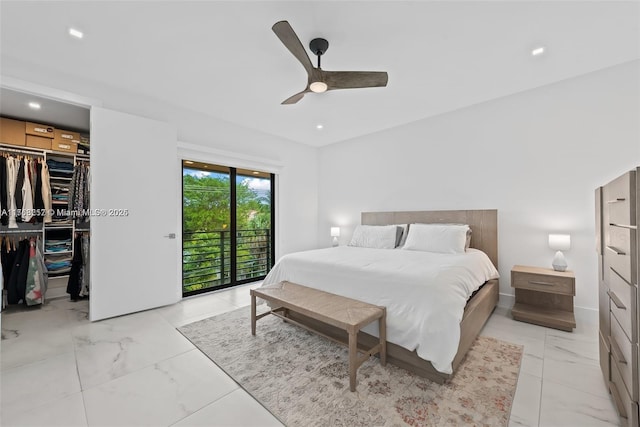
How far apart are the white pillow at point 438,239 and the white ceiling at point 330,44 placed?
1661 mm

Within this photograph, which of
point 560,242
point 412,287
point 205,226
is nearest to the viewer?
point 412,287

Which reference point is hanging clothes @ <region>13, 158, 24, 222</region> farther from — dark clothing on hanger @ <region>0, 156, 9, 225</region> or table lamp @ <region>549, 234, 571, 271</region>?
table lamp @ <region>549, 234, 571, 271</region>

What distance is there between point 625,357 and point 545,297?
1953mm

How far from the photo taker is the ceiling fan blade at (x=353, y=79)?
210 cm

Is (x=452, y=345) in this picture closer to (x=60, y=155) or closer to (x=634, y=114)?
(x=634, y=114)

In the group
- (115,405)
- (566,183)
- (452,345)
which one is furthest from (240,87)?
(566,183)

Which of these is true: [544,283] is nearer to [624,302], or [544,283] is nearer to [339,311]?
[624,302]

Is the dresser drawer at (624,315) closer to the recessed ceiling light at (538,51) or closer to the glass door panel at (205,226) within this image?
the recessed ceiling light at (538,51)

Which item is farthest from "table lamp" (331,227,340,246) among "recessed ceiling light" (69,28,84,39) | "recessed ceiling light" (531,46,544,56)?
"recessed ceiling light" (69,28,84,39)

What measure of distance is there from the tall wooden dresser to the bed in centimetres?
73

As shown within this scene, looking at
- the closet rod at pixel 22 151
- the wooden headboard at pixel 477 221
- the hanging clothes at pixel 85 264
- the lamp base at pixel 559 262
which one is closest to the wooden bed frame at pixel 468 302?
the wooden headboard at pixel 477 221

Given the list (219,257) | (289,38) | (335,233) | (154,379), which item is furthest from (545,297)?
(219,257)

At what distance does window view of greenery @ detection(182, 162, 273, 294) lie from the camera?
12.4 feet

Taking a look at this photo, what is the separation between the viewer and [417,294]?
1831 mm
